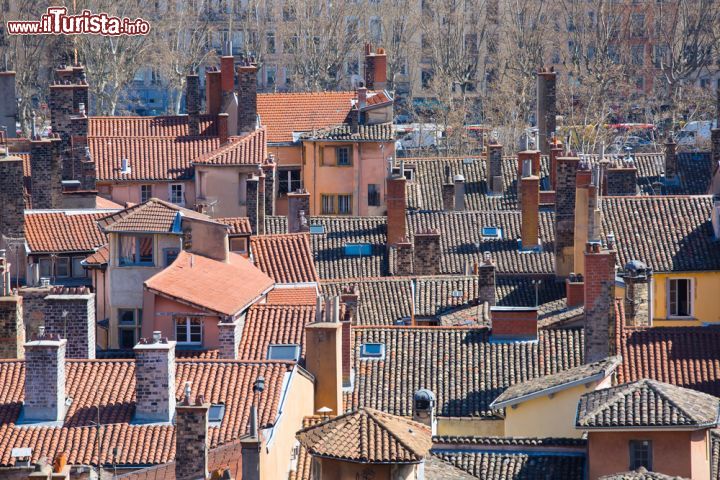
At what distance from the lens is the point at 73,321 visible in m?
44.7

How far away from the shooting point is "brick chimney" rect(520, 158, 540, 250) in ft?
226

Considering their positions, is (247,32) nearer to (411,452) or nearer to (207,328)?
(207,328)

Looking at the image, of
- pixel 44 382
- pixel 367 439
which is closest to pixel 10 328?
pixel 44 382

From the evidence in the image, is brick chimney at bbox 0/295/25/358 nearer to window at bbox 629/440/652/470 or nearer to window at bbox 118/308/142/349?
window at bbox 118/308/142/349

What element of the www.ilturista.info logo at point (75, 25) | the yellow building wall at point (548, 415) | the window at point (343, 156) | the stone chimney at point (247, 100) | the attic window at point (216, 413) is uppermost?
the www.ilturista.info logo at point (75, 25)

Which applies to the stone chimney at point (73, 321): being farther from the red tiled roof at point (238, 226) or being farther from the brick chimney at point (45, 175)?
the brick chimney at point (45, 175)

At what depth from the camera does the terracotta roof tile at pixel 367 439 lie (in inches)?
1449

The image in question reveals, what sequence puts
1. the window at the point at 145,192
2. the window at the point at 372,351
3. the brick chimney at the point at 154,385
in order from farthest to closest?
the window at the point at 145,192 → the window at the point at 372,351 → the brick chimney at the point at 154,385

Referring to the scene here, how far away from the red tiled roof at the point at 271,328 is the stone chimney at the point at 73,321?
3360mm

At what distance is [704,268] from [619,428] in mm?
19668

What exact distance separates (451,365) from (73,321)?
9.04m

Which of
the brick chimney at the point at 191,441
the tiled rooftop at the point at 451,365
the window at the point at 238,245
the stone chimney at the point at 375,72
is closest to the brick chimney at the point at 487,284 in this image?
the window at the point at 238,245

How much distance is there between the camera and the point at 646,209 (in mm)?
62500

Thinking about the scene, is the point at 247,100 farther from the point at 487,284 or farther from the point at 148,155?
the point at 487,284
